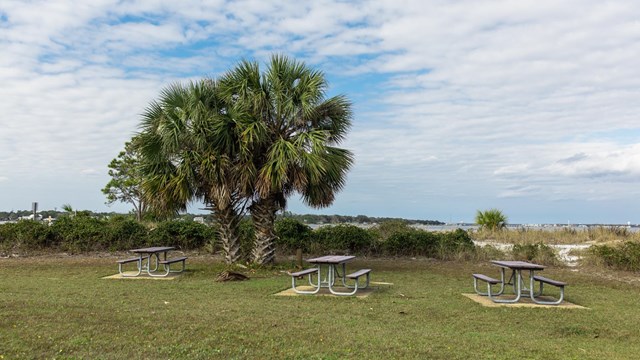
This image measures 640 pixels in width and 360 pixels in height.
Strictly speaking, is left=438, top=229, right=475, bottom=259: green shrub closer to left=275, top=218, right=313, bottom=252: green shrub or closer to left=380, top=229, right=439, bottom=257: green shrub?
left=380, top=229, right=439, bottom=257: green shrub

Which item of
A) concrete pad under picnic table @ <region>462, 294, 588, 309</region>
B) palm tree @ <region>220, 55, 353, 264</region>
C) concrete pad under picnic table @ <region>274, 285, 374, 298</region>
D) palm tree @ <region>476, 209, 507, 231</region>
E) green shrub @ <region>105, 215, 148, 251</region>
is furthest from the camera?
palm tree @ <region>476, 209, 507, 231</region>

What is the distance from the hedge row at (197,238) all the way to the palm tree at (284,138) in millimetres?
3520

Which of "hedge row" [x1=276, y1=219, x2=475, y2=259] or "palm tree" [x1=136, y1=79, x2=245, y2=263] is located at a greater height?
"palm tree" [x1=136, y1=79, x2=245, y2=263]

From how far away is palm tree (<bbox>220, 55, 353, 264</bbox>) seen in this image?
12852 mm

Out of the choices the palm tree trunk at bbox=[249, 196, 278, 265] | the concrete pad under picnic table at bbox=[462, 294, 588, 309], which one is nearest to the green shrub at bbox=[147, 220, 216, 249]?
the palm tree trunk at bbox=[249, 196, 278, 265]

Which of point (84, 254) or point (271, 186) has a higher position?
point (271, 186)

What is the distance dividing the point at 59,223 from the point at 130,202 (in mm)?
11527

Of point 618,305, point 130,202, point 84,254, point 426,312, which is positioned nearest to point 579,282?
point 618,305

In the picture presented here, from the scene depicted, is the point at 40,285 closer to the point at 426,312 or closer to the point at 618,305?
the point at 426,312

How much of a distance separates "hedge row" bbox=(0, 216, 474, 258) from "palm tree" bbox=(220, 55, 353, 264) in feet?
11.5

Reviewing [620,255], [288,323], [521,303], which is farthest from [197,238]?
[620,255]

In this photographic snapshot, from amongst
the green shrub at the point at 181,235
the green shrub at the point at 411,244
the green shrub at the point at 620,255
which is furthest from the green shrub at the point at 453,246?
the green shrub at the point at 181,235

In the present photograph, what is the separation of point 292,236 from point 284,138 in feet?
15.9

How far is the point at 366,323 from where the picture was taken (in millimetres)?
7227
